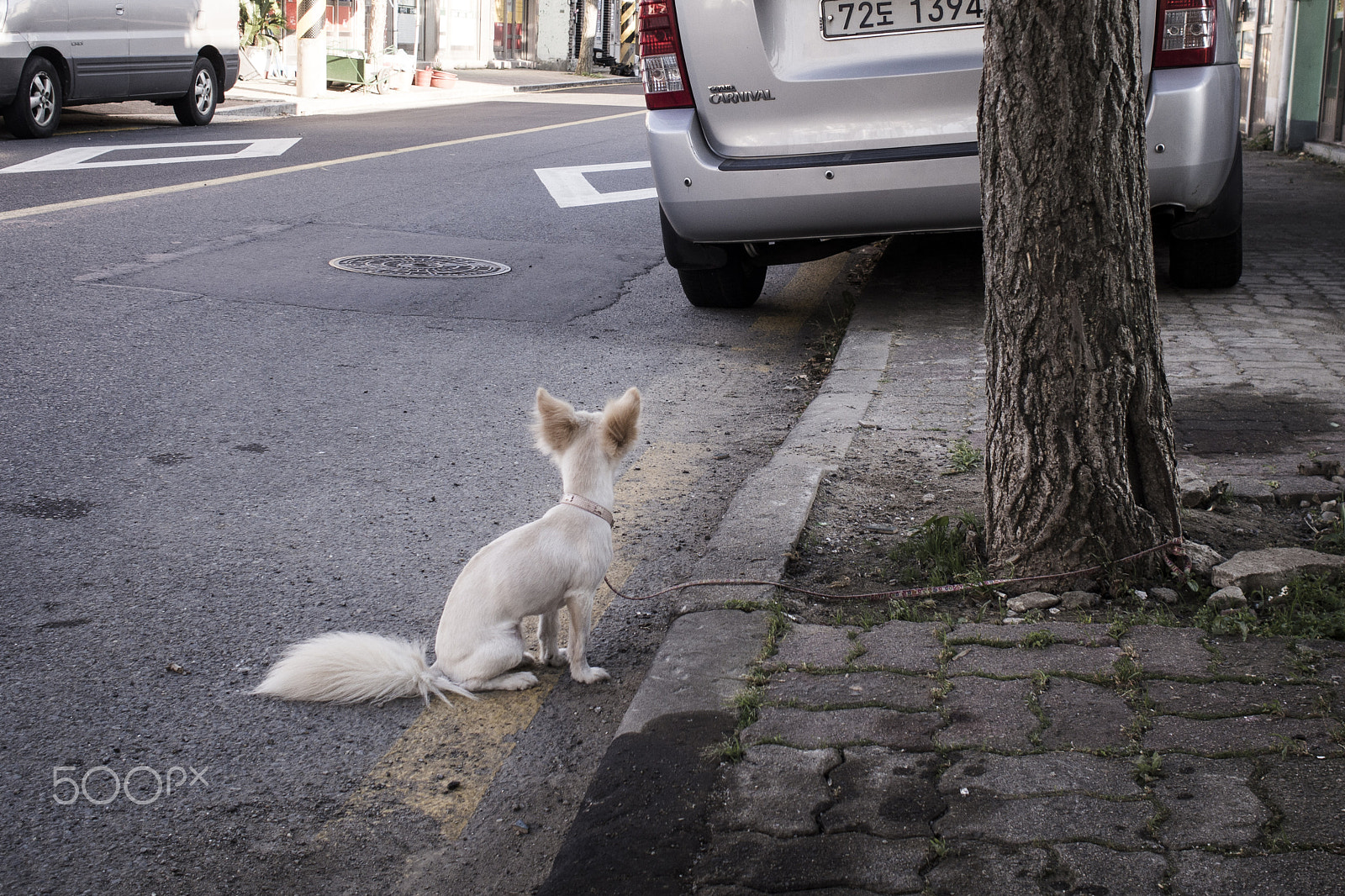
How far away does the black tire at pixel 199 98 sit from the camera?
1526 cm

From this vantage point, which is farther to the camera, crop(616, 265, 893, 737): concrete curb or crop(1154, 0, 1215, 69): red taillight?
crop(1154, 0, 1215, 69): red taillight

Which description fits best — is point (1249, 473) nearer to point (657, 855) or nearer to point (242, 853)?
point (657, 855)

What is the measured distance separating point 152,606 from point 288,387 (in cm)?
208

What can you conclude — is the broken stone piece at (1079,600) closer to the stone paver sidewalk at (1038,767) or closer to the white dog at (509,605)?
the stone paver sidewalk at (1038,767)

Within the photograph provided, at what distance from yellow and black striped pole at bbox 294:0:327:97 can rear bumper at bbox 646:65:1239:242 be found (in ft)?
56.2

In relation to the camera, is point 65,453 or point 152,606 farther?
point 65,453

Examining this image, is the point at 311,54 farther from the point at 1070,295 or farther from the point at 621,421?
the point at 1070,295

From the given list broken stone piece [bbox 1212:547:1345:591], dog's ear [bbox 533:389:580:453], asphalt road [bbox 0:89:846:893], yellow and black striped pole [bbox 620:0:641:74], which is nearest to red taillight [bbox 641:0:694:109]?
asphalt road [bbox 0:89:846:893]

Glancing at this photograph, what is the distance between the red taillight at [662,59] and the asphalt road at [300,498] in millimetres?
1182

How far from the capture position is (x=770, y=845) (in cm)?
204

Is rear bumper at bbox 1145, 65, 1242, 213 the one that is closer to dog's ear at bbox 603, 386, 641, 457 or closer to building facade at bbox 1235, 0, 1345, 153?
dog's ear at bbox 603, 386, 641, 457

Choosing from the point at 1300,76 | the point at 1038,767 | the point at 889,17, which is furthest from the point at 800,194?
the point at 1300,76

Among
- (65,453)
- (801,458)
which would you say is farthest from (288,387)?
(801,458)

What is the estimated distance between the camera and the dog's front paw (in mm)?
2818
